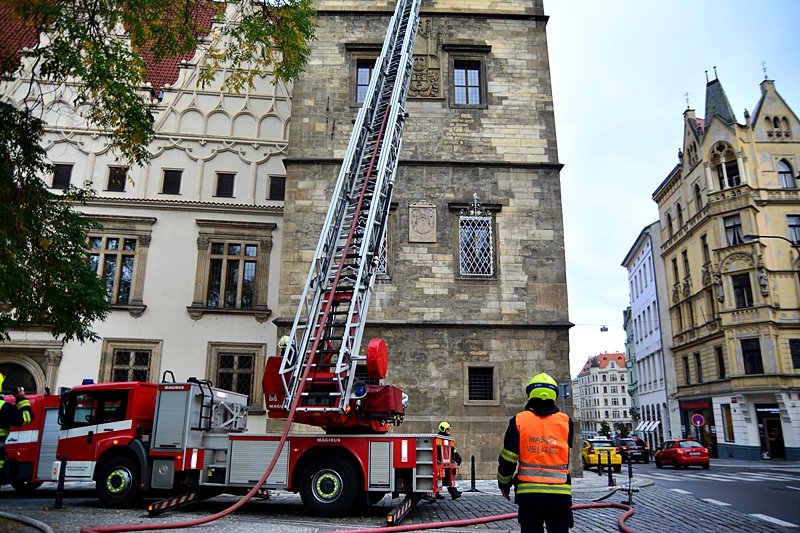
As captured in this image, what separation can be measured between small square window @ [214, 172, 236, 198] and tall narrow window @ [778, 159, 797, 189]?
3211cm

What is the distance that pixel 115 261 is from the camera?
19.7m

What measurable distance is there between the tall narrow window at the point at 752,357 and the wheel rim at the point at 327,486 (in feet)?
103

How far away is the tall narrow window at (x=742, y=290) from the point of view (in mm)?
34781

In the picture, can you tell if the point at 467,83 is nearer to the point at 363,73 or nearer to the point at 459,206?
the point at 363,73

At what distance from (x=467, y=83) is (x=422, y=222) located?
505 cm

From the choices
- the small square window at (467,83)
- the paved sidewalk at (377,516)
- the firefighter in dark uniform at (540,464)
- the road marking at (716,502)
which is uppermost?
the small square window at (467,83)

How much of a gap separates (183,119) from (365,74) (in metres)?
6.46

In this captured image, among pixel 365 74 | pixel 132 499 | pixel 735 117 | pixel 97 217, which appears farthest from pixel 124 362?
pixel 735 117

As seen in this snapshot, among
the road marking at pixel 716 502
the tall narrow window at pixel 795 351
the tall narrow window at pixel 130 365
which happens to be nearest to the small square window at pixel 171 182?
the tall narrow window at pixel 130 365

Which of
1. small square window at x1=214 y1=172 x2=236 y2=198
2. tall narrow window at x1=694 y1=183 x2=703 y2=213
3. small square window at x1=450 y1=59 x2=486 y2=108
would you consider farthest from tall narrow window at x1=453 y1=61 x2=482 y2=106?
tall narrow window at x1=694 y1=183 x2=703 y2=213

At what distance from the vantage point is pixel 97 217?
19.8 meters

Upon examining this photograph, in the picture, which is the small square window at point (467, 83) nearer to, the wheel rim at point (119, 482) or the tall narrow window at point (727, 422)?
the wheel rim at point (119, 482)

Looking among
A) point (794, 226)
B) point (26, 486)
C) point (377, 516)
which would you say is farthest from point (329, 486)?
point (794, 226)

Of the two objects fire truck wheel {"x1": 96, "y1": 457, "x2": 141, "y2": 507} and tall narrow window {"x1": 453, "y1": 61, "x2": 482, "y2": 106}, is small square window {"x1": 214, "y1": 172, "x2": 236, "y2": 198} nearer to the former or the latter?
tall narrow window {"x1": 453, "y1": 61, "x2": 482, "y2": 106}
